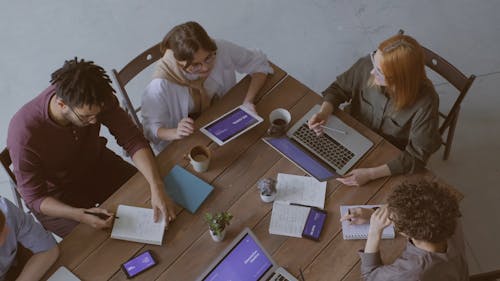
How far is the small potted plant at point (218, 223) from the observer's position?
2.03 meters

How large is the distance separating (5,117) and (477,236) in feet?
10.3

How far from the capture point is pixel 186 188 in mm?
2254

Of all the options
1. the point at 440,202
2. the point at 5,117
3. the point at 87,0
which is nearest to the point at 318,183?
the point at 440,202

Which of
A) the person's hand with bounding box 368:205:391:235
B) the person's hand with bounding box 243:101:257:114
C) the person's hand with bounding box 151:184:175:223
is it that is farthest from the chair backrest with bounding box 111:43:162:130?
the person's hand with bounding box 368:205:391:235

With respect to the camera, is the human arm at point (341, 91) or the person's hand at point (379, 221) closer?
the person's hand at point (379, 221)

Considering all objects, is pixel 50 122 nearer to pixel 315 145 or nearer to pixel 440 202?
pixel 315 145

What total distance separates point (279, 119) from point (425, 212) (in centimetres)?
83

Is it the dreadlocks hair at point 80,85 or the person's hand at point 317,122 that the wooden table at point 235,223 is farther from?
the dreadlocks hair at point 80,85

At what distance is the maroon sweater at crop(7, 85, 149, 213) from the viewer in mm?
2166

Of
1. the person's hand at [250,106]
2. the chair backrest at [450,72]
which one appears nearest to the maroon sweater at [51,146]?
the person's hand at [250,106]

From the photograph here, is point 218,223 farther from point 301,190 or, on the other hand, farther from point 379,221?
point 379,221

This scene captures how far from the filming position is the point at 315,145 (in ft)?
7.72

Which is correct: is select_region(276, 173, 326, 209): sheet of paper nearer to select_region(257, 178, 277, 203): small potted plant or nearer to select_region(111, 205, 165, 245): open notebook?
select_region(257, 178, 277, 203): small potted plant

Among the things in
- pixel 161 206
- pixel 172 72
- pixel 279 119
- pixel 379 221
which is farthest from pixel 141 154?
pixel 379 221
